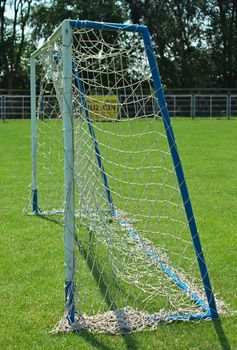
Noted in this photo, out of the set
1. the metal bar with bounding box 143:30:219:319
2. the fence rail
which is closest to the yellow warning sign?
the metal bar with bounding box 143:30:219:319

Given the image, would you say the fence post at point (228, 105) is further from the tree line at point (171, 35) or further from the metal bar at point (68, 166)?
the metal bar at point (68, 166)

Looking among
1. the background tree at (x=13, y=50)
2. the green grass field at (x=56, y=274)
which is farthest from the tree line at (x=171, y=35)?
the green grass field at (x=56, y=274)

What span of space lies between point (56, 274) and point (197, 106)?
30005mm

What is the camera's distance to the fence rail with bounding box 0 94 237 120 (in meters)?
31.9

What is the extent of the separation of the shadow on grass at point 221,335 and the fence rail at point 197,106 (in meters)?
28.6

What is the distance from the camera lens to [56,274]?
5.28 meters

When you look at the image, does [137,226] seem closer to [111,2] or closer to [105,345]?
[105,345]

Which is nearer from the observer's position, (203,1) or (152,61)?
(152,61)

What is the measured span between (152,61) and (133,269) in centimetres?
204

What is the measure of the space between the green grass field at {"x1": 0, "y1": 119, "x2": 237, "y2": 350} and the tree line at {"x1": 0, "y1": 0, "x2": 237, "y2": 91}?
30.2m

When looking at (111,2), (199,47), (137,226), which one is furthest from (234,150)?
(199,47)

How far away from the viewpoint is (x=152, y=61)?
414 centimetres

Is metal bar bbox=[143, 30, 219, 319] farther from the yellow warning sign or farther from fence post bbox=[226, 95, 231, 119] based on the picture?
fence post bbox=[226, 95, 231, 119]

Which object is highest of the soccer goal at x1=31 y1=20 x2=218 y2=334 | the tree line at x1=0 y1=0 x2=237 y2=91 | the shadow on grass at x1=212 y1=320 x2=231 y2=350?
the tree line at x1=0 y1=0 x2=237 y2=91
